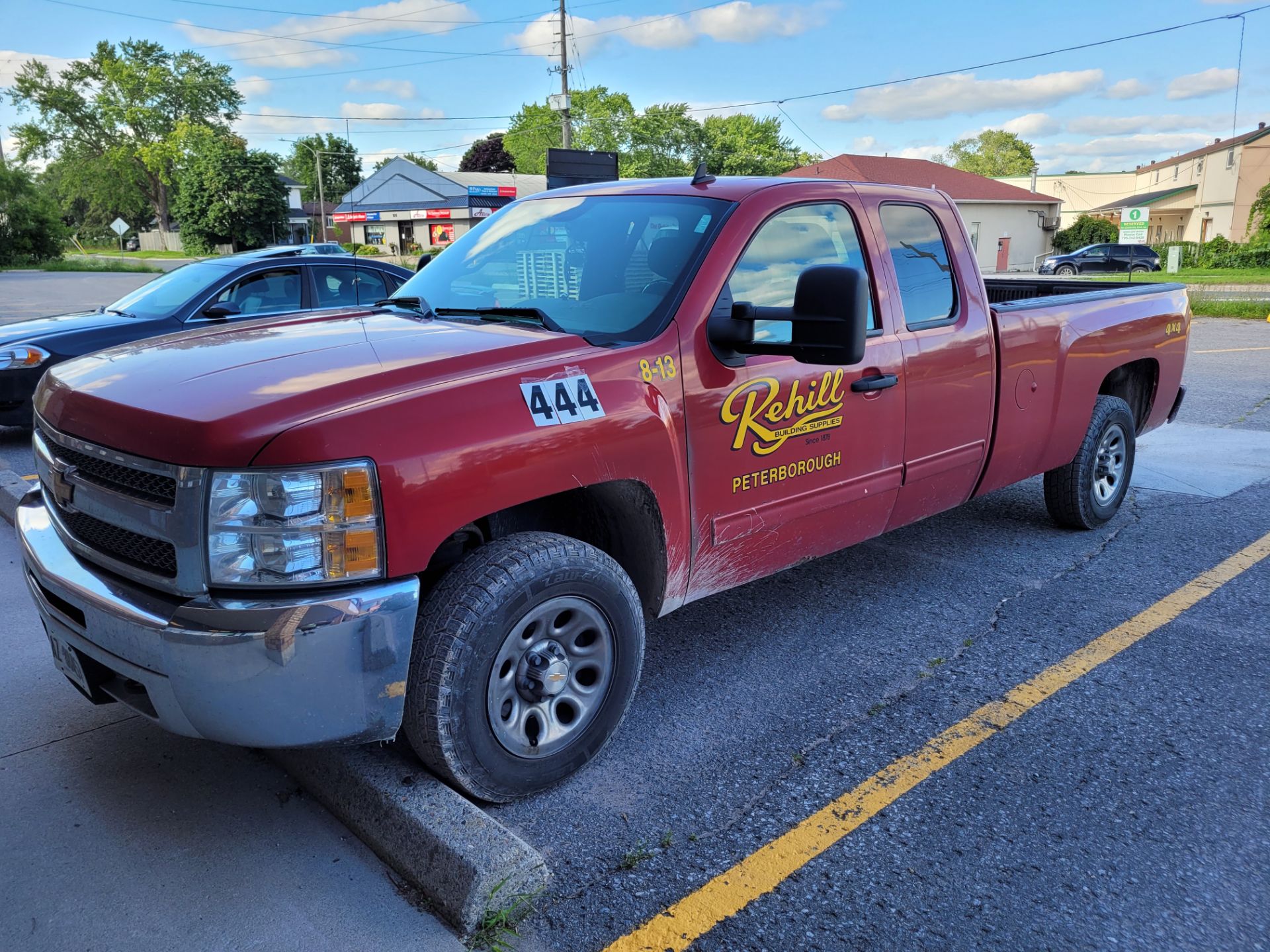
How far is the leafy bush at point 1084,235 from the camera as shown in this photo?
171 ft

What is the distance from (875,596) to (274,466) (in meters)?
3.11

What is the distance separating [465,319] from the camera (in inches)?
131

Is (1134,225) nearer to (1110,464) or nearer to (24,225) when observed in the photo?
(1110,464)

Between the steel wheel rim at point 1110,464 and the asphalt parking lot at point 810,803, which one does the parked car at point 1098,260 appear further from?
the asphalt parking lot at point 810,803

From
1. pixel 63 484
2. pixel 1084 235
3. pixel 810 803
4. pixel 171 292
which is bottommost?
pixel 810 803

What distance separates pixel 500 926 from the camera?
2.31 meters

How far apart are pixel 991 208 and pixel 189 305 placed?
4833cm

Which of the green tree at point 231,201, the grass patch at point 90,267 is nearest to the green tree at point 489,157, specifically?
the green tree at point 231,201

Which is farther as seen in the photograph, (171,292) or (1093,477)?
(171,292)

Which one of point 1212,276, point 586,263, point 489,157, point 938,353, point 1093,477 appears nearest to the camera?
point 586,263

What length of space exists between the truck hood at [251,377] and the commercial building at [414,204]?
60.3 meters

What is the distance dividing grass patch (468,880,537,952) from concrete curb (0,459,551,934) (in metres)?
0.01

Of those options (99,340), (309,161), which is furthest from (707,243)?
(309,161)

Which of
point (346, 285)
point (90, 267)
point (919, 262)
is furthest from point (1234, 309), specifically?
point (90, 267)
